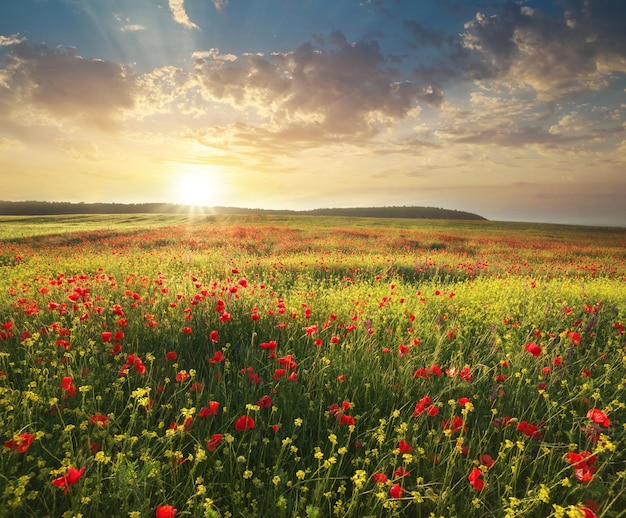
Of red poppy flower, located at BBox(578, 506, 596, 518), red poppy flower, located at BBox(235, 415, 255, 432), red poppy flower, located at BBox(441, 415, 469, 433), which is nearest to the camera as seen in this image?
red poppy flower, located at BBox(578, 506, 596, 518)

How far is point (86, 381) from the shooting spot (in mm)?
3201

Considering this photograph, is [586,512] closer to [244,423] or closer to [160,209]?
[244,423]

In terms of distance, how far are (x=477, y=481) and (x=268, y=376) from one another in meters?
1.97

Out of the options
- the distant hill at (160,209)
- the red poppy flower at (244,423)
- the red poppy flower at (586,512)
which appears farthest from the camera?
the distant hill at (160,209)

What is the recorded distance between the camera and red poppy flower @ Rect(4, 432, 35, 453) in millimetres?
1919

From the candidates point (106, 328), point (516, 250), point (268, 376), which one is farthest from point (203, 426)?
point (516, 250)

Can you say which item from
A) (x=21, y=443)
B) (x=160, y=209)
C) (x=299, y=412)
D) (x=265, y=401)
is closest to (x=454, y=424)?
(x=299, y=412)

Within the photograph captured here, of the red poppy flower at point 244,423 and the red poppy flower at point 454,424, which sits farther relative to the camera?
the red poppy flower at point 454,424

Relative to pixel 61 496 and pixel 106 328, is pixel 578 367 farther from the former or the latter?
pixel 106 328

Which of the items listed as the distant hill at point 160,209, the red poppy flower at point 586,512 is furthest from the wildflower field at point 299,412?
the distant hill at point 160,209

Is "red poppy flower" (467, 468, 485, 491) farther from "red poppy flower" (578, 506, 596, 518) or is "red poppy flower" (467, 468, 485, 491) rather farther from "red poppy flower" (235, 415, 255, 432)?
"red poppy flower" (235, 415, 255, 432)

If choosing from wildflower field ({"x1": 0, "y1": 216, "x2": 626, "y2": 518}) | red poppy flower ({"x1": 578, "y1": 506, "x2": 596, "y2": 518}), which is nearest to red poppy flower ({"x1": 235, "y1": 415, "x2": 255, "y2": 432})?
wildflower field ({"x1": 0, "y1": 216, "x2": 626, "y2": 518})

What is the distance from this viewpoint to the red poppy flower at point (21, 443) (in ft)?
6.29

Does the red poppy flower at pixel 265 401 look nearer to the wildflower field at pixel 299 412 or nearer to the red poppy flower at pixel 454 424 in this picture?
the wildflower field at pixel 299 412
